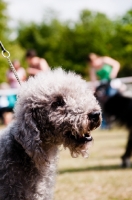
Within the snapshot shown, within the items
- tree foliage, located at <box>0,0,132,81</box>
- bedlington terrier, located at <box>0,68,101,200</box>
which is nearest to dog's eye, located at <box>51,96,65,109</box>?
bedlington terrier, located at <box>0,68,101,200</box>

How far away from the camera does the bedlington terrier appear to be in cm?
373

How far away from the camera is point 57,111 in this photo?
3.89 m

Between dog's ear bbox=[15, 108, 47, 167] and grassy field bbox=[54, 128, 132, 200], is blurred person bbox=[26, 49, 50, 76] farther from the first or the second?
dog's ear bbox=[15, 108, 47, 167]

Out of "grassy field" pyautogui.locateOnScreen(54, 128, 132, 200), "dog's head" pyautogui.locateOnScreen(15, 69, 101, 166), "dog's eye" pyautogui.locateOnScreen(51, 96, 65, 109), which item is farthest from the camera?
"grassy field" pyautogui.locateOnScreen(54, 128, 132, 200)

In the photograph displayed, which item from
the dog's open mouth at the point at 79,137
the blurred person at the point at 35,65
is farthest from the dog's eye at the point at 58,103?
the blurred person at the point at 35,65

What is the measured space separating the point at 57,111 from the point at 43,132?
215 mm

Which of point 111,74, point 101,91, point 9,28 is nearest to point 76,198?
point 101,91

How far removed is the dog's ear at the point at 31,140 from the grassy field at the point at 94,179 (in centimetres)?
233

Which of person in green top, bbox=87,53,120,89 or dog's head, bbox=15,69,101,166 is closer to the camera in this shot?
dog's head, bbox=15,69,101,166

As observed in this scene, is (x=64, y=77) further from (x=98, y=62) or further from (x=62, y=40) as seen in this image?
(x=62, y=40)

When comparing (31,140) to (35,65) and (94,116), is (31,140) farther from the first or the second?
(35,65)

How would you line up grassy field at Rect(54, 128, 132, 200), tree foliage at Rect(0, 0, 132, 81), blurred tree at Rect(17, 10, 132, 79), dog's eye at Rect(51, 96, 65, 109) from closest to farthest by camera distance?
dog's eye at Rect(51, 96, 65, 109) < grassy field at Rect(54, 128, 132, 200) < tree foliage at Rect(0, 0, 132, 81) < blurred tree at Rect(17, 10, 132, 79)

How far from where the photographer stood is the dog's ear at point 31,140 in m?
3.68

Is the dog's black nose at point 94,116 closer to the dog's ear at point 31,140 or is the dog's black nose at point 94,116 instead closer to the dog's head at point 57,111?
the dog's head at point 57,111
